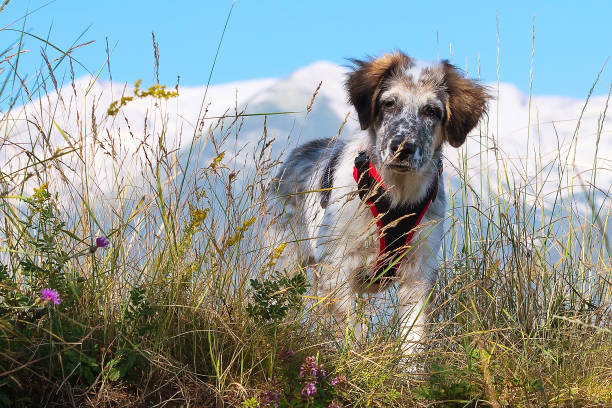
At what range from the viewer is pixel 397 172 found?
428cm

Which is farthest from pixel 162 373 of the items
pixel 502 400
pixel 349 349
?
pixel 502 400

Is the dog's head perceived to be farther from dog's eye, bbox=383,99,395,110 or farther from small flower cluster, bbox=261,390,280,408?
small flower cluster, bbox=261,390,280,408

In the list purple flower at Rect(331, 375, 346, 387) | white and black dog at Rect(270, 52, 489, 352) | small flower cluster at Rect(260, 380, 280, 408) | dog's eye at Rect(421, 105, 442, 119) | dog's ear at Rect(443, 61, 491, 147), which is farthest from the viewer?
dog's ear at Rect(443, 61, 491, 147)

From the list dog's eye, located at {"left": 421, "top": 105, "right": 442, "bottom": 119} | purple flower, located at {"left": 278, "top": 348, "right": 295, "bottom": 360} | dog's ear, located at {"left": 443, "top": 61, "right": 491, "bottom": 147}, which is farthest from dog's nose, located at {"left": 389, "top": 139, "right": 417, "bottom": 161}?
purple flower, located at {"left": 278, "top": 348, "right": 295, "bottom": 360}

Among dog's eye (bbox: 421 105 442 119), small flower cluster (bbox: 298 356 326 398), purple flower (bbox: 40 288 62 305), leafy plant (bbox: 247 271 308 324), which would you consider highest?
dog's eye (bbox: 421 105 442 119)

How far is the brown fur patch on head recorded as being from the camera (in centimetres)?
462

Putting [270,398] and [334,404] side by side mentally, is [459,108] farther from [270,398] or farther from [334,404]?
[270,398]

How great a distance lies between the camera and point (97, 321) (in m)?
2.88

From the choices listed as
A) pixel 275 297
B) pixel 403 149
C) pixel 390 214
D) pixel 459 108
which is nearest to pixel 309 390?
pixel 275 297

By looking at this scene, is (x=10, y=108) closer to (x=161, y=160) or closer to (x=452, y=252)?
(x=161, y=160)

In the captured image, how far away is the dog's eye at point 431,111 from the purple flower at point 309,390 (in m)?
2.14

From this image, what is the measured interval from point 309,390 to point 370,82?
8.03ft

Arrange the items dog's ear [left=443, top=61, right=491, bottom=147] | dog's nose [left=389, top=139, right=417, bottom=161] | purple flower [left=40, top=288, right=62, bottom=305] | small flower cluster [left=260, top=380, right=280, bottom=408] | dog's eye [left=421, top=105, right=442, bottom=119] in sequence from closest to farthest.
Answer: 1. purple flower [left=40, top=288, right=62, bottom=305]
2. small flower cluster [left=260, top=380, right=280, bottom=408]
3. dog's nose [left=389, top=139, right=417, bottom=161]
4. dog's eye [left=421, top=105, right=442, bottom=119]
5. dog's ear [left=443, top=61, right=491, bottom=147]

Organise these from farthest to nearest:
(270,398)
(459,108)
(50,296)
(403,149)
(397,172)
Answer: (459,108) → (397,172) → (403,149) → (270,398) → (50,296)
